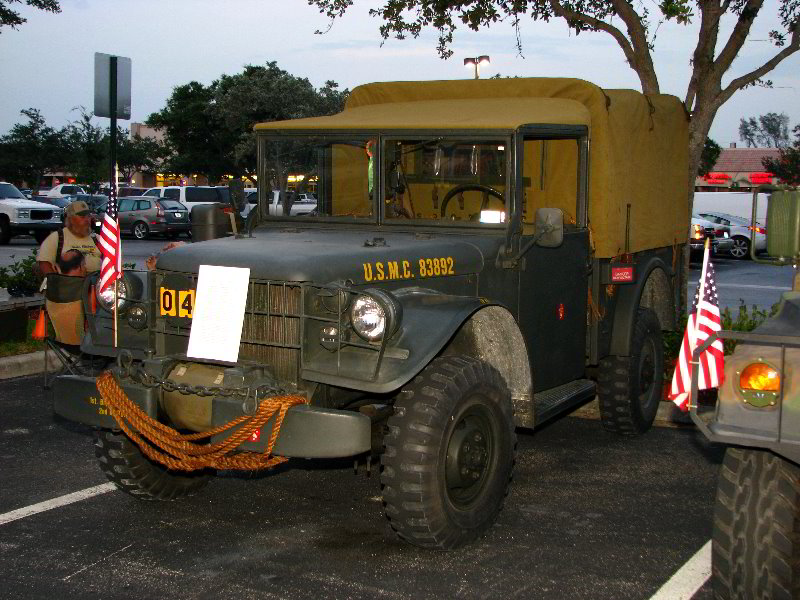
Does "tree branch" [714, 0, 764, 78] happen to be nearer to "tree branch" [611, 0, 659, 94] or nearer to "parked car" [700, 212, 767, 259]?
"tree branch" [611, 0, 659, 94]

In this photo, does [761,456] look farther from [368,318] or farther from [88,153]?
[88,153]

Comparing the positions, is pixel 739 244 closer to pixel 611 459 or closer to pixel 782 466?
pixel 611 459

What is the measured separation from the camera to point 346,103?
8086mm

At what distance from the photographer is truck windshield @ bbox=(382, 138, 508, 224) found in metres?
6.36

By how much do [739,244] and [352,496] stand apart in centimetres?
2368

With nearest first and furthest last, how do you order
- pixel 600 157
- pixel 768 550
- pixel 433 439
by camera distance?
pixel 768 550 → pixel 433 439 → pixel 600 157

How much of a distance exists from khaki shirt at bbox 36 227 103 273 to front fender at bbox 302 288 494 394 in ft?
15.5

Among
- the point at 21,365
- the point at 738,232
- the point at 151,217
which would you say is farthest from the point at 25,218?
the point at 21,365

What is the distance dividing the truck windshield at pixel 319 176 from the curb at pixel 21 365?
4258mm

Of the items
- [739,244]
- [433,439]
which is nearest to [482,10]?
[433,439]

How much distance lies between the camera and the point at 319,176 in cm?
674

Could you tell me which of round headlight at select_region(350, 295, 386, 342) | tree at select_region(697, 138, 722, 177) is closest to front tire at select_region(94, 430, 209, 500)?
round headlight at select_region(350, 295, 386, 342)

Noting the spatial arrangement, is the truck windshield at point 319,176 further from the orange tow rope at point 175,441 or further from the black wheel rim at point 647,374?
the black wheel rim at point 647,374

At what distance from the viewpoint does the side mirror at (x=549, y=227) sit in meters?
6.11
